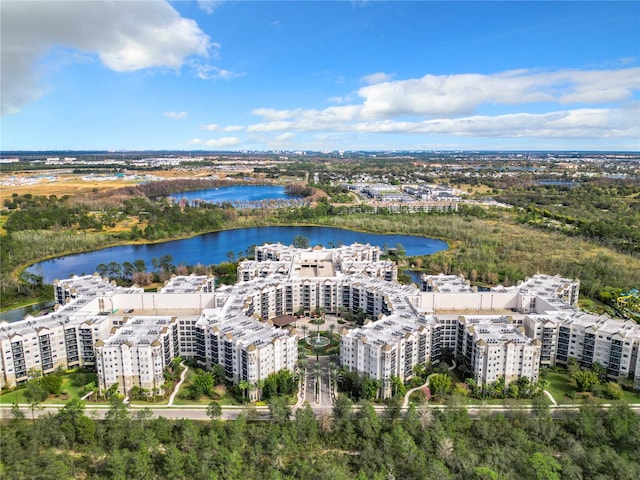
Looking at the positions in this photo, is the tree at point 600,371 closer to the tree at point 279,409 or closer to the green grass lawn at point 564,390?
the green grass lawn at point 564,390

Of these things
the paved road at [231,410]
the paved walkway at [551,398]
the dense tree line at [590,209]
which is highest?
the dense tree line at [590,209]

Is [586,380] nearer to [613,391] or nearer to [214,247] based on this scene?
[613,391]

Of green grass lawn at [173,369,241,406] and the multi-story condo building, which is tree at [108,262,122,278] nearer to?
the multi-story condo building

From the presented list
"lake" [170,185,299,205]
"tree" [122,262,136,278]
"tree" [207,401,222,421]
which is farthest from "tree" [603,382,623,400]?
"lake" [170,185,299,205]

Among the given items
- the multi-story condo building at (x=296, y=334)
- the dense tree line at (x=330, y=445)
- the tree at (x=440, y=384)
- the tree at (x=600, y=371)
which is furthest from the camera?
the tree at (x=600, y=371)

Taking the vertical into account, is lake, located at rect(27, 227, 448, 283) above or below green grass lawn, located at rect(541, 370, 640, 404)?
above

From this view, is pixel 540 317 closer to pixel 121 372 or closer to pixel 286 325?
pixel 286 325

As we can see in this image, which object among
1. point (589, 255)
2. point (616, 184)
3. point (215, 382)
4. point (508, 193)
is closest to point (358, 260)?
point (215, 382)

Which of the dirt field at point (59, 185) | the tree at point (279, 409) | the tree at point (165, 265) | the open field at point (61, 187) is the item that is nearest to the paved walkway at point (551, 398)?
the tree at point (279, 409)
